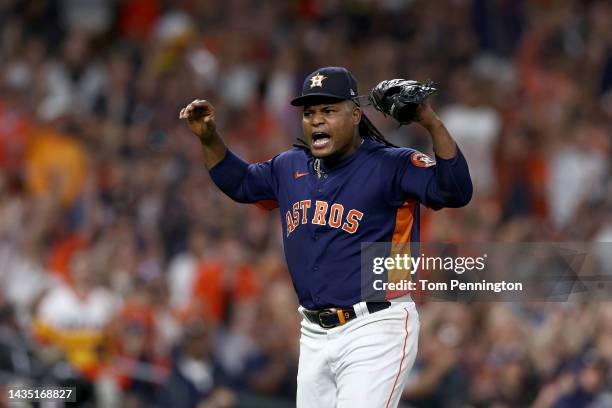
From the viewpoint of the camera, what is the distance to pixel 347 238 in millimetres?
5102

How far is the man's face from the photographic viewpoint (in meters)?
5.14

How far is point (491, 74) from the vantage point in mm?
11039

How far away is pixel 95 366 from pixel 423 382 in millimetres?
2514

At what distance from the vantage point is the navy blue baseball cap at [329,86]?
5113 millimetres

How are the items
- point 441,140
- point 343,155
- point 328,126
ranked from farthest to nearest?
point 343,155
point 328,126
point 441,140

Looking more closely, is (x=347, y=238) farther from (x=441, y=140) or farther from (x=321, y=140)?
(x=441, y=140)

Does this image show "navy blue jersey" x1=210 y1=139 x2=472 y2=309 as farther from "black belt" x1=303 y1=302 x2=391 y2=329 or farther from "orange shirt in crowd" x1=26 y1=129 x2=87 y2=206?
"orange shirt in crowd" x1=26 y1=129 x2=87 y2=206

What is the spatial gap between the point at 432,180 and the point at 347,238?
47 cm

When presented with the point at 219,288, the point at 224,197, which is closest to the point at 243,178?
the point at 219,288

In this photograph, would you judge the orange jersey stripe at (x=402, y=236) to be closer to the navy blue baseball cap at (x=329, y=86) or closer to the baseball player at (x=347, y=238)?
the baseball player at (x=347, y=238)

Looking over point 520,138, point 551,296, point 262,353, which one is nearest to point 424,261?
point 551,296

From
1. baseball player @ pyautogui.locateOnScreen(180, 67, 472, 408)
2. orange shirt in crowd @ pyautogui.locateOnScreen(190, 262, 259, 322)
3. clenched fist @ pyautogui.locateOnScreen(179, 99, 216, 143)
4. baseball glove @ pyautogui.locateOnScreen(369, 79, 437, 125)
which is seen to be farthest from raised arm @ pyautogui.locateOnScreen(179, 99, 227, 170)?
orange shirt in crowd @ pyautogui.locateOnScreen(190, 262, 259, 322)

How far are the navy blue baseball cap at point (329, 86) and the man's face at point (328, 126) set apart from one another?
4 centimetres

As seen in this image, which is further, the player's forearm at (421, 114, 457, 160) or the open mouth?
the open mouth
